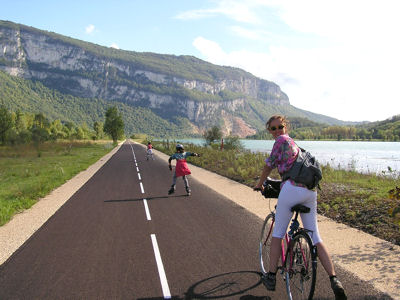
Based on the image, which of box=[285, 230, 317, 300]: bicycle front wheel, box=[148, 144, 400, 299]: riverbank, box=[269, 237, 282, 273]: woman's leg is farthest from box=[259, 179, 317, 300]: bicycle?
box=[148, 144, 400, 299]: riverbank

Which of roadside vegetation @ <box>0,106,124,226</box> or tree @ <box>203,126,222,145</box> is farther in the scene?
tree @ <box>203,126,222,145</box>

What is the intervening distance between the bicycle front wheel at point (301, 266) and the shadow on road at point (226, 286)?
396mm

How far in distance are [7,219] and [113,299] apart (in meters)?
5.15

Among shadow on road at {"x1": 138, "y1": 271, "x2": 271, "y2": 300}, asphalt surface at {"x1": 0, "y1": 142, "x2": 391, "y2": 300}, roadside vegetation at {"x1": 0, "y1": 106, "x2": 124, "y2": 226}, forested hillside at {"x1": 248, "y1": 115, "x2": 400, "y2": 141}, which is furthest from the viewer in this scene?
forested hillside at {"x1": 248, "y1": 115, "x2": 400, "y2": 141}

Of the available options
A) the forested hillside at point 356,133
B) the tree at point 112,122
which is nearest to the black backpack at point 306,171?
the tree at point 112,122

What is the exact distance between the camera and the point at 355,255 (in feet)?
16.6

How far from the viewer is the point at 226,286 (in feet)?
13.0

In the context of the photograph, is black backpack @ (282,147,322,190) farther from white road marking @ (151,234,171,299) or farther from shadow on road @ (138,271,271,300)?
white road marking @ (151,234,171,299)

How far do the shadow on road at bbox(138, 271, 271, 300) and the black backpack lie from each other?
4.92ft

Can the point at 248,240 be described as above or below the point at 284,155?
below

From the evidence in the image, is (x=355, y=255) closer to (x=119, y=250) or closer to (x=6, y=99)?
(x=119, y=250)

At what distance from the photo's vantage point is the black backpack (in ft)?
10.6

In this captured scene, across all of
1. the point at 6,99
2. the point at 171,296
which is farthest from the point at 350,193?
the point at 6,99

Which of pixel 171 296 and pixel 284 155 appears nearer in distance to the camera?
pixel 284 155
